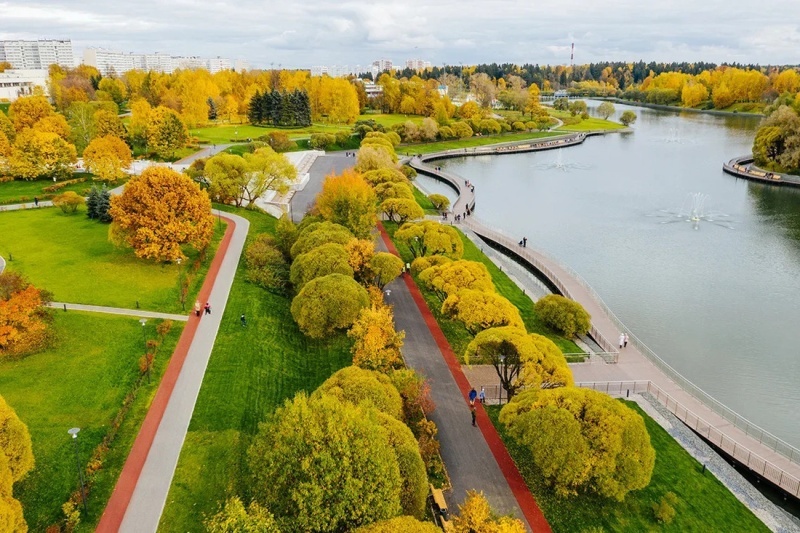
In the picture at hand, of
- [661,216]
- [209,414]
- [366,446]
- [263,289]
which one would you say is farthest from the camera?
[661,216]

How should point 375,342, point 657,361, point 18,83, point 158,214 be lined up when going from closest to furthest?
point 375,342 → point 657,361 → point 158,214 → point 18,83

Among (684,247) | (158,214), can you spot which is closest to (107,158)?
(158,214)

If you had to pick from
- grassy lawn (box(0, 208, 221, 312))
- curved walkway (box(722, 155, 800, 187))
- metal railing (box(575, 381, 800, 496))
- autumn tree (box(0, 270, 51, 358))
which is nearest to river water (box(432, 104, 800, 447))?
curved walkway (box(722, 155, 800, 187))

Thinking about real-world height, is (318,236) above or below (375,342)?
above

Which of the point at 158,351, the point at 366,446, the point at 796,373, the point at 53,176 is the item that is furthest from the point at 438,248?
the point at 53,176

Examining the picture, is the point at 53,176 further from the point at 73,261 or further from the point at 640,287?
the point at 640,287

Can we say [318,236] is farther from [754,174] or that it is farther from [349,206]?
[754,174]
